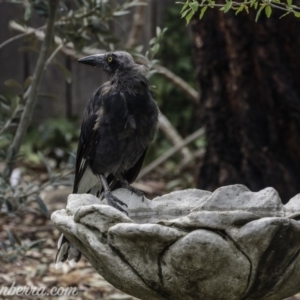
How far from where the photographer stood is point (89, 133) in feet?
14.1

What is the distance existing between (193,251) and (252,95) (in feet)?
12.4

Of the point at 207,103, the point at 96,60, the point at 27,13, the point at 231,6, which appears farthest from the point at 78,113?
the point at 231,6

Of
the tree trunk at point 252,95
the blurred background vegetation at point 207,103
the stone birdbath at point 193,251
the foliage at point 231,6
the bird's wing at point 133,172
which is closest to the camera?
the stone birdbath at point 193,251

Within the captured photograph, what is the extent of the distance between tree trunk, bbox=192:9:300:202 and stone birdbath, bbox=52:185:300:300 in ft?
10.5

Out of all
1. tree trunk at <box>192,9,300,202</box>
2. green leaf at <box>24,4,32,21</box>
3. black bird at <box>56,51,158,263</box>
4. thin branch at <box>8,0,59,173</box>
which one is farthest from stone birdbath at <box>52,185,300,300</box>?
tree trunk at <box>192,9,300,202</box>

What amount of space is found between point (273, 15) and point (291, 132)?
1.01m

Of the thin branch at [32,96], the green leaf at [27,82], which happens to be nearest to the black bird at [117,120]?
the thin branch at [32,96]

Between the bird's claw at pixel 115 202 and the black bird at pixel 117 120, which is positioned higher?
the black bird at pixel 117 120

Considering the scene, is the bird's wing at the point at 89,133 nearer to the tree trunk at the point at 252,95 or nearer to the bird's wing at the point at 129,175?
the bird's wing at the point at 129,175

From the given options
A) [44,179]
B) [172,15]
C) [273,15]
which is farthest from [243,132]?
[172,15]

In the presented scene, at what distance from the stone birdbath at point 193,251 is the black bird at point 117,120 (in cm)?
107

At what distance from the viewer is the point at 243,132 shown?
6.40 m

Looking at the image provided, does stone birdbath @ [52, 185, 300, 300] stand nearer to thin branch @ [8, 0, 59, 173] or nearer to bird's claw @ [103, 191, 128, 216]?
bird's claw @ [103, 191, 128, 216]

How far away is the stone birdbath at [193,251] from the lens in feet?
8.86
